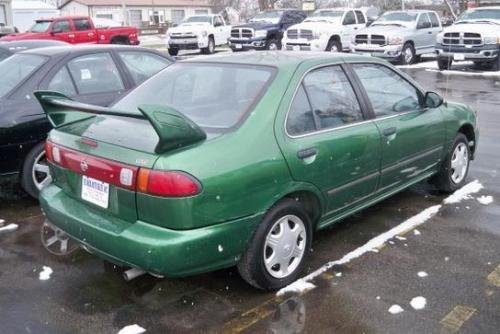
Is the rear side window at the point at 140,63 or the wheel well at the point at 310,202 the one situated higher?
the rear side window at the point at 140,63

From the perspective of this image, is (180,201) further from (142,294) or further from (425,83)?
(425,83)

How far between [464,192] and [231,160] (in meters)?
3.35

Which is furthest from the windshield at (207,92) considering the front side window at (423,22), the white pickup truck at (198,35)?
the white pickup truck at (198,35)

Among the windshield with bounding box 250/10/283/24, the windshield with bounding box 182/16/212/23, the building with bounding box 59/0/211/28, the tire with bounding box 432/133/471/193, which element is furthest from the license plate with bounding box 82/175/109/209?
the building with bounding box 59/0/211/28

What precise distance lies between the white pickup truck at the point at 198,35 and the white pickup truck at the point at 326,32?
5.42 meters

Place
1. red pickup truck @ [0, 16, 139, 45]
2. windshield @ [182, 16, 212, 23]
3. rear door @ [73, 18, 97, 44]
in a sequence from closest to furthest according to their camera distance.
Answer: red pickup truck @ [0, 16, 139, 45]
rear door @ [73, 18, 97, 44]
windshield @ [182, 16, 212, 23]

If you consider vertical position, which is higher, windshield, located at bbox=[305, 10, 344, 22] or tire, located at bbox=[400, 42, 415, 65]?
windshield, located at bbox=[305, 10, 344, 22]

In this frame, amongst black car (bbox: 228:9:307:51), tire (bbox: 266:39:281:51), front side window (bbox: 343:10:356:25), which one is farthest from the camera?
tire (bbox: 266:39:281:51)

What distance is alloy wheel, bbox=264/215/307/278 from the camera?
3.64m

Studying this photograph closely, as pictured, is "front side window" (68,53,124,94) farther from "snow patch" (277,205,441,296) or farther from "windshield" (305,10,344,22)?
"windshield" (305,10,344,22)

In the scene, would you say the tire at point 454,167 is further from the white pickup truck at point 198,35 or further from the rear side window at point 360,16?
the white pickup truck at point 198,35

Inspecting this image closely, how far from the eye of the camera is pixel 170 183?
306 centimetres

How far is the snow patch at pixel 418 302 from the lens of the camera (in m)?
3.51

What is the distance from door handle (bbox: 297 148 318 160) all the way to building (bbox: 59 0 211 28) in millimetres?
56814
